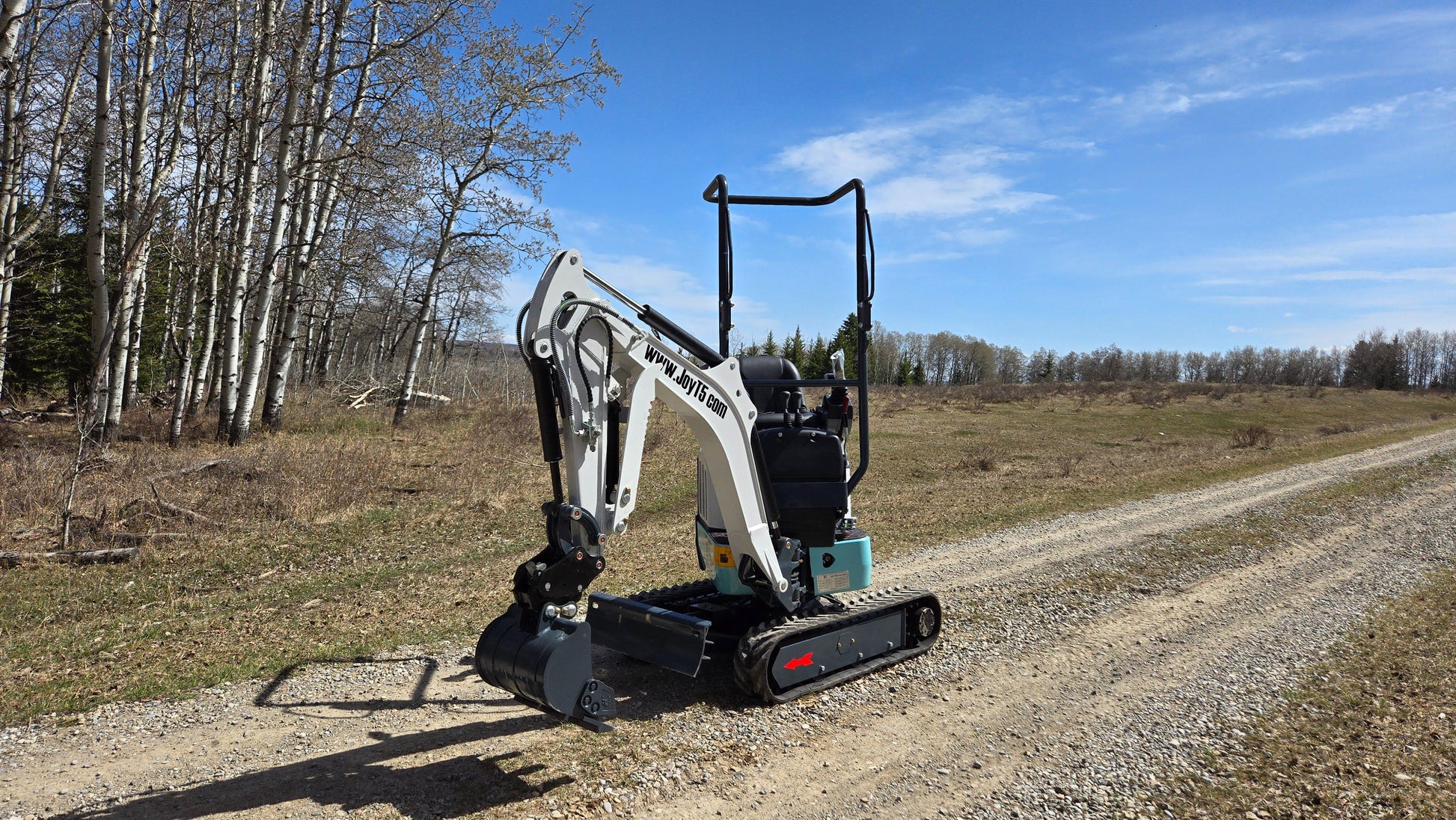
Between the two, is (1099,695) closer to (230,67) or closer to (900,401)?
(230,67)

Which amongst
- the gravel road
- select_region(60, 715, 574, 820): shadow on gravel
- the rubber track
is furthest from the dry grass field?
the rubber track

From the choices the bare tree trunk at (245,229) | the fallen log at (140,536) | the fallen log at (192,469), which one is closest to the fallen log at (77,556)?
the fallen log at (140,536)

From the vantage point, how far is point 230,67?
1752cm

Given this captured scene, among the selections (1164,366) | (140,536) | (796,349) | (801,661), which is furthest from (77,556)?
(1164,366)

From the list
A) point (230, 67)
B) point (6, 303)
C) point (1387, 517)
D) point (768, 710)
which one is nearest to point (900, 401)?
point (1387, 517)

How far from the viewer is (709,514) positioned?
22.1 ft

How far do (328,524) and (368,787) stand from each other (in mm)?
7640

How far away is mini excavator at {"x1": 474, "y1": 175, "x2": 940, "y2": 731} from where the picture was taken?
448cm

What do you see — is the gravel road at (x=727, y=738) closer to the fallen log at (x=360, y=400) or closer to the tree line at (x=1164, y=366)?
the fallen log at (x=360, y=400)

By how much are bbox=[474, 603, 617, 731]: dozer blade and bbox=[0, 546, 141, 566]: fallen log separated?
22.6 feet

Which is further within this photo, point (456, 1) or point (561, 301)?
point (456, 1)

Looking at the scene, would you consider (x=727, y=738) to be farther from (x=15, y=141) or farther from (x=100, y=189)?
(x=15, y=141)

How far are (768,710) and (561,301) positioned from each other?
10.5 feet

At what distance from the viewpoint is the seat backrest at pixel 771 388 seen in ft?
21.9
